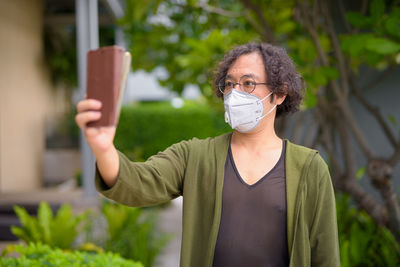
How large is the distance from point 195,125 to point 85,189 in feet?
13.1

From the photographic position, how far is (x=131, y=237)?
14.5 ft

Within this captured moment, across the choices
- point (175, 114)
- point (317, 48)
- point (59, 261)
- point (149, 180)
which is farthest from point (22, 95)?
point (149, 180)

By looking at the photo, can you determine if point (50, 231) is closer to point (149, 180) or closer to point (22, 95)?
point (149, 180)

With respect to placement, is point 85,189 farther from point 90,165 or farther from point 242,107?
point 242,107

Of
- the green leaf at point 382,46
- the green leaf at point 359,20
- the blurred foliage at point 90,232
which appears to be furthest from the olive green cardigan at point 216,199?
the blurred foliage at point 90,232

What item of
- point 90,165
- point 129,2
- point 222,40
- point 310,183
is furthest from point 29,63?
point 310,183

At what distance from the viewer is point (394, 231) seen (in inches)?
142

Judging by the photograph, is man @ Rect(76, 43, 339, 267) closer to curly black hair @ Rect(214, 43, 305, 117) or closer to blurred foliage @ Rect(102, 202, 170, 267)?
curly black hair @ Rect(214, 43, 305, 117)

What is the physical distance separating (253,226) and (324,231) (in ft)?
0.90

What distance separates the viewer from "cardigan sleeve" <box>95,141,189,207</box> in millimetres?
1427

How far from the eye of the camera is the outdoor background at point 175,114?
11.7ft

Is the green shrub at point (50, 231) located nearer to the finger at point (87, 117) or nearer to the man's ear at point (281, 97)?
the man's ear at point (281, 97)

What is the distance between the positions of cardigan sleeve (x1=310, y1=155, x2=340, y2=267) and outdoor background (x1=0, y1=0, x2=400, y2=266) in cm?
84

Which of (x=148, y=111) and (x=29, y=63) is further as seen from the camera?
(x=148, y=111)
